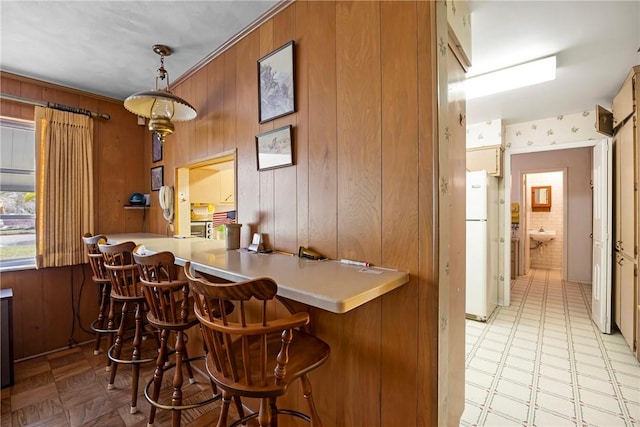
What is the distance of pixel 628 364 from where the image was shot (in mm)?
2352

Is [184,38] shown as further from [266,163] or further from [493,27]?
[493,27]

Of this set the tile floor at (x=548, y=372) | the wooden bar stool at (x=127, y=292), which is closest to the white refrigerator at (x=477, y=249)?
the tile floor at (x=548, y=372)

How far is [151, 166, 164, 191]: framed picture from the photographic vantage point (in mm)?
2977

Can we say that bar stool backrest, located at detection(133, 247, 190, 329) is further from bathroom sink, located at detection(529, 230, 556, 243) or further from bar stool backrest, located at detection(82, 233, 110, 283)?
bathroom sink, located at detection(529, 230, 556, 243)

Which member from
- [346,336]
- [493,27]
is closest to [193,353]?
[346,336]

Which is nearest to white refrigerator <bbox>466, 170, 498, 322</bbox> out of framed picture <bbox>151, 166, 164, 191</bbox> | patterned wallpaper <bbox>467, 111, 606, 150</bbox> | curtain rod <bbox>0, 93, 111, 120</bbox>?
patterned wallpaper <bbox>467, 111, 606, 150</bbox>

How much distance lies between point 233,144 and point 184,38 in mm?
837

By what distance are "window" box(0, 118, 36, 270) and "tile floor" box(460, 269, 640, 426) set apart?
393cm

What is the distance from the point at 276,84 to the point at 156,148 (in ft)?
6.59

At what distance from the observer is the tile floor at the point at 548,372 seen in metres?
1.78

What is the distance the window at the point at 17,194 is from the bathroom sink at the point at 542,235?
8.23 metres

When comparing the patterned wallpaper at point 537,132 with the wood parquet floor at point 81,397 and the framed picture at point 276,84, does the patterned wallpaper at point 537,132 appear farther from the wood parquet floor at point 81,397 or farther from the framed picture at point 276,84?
the wood parquet floor at point 81,397

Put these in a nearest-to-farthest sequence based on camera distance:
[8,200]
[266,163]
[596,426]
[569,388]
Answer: [596,426]
[266,163]
[569,388]
[8,200]

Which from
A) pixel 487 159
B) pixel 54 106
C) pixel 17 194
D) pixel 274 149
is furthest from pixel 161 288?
pixel 487 159
